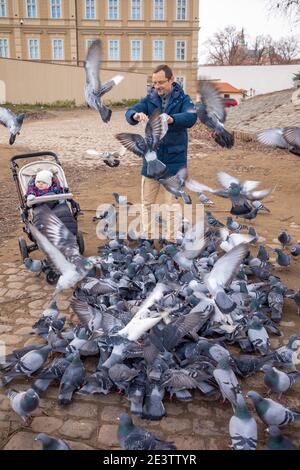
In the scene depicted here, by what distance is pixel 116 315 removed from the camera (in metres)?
3.57

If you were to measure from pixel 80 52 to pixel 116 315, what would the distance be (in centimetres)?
4213

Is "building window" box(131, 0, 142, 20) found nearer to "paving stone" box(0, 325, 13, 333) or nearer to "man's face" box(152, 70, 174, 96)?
"man's face" box(152, 70, 174, 96)

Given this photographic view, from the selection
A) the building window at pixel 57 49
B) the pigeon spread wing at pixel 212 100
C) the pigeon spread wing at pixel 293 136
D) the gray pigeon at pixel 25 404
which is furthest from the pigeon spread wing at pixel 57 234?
the building window at pixel 57 49

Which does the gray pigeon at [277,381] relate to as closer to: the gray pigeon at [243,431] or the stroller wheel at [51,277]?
the gray pigeon at [243,431]

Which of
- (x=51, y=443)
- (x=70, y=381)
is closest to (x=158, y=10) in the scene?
(x=70, y=381)

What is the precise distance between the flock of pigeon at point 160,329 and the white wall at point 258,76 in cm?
4067

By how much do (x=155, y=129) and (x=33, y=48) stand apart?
42019 mm

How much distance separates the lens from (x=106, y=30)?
40625mm

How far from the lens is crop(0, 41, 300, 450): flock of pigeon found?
2.75 metres

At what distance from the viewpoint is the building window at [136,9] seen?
4009 cm

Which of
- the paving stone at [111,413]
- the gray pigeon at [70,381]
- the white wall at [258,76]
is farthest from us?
the white wall at [258,76]

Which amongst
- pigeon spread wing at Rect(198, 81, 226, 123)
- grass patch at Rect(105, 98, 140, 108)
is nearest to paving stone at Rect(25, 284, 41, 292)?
pigeon spread wing at Rect(198, 81, 226, 123)

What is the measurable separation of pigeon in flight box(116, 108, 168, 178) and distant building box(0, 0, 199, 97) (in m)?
37.4

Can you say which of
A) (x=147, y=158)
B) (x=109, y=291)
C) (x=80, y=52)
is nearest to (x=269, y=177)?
(x=147, y=158)
